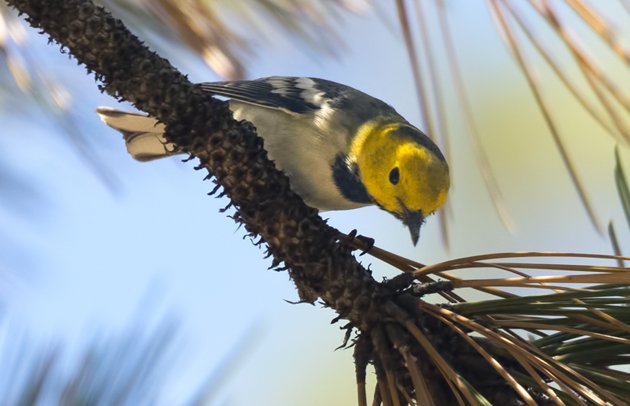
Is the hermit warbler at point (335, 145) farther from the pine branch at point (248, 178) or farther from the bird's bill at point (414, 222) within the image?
the pine branch at point (248, 178)

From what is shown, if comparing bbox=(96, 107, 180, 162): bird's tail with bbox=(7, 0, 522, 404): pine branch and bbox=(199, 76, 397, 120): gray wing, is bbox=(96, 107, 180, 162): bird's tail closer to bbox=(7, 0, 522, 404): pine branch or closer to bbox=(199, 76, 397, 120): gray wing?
bbox=(199, 76, 397, 120): gray wing

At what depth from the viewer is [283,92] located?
7.70ft

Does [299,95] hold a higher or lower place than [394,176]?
higher

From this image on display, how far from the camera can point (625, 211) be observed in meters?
1.11

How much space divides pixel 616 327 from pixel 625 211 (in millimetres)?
220

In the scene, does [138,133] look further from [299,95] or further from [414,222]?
[414,222]

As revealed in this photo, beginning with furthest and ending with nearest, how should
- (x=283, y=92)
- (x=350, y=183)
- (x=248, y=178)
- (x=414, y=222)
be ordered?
(x=283, y=92) < (x=350, y=183) < (x=414, y=222) < (x=248, y=178)

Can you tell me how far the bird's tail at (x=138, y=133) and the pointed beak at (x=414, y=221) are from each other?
2.63 feet

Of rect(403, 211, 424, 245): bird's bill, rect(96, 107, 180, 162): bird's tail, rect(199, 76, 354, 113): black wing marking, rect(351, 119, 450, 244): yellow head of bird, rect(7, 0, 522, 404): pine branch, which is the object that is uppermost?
rect(199, 76, 354, 113): black wing marking

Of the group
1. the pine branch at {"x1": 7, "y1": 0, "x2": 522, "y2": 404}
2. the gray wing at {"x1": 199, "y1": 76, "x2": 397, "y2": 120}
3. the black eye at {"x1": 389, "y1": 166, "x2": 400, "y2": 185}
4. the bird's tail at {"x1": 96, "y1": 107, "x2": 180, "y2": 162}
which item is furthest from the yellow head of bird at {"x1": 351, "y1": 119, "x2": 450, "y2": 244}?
the pine branch at {"x1": 7, "y1": 0, "x2": 522, "y2": 404}

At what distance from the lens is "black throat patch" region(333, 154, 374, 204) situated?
80.7 inches

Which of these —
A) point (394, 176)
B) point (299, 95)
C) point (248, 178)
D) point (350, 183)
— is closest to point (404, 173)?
point (394, 176)

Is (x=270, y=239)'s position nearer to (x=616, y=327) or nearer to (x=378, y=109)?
(x=616, y=327)

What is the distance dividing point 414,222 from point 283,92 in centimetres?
66
